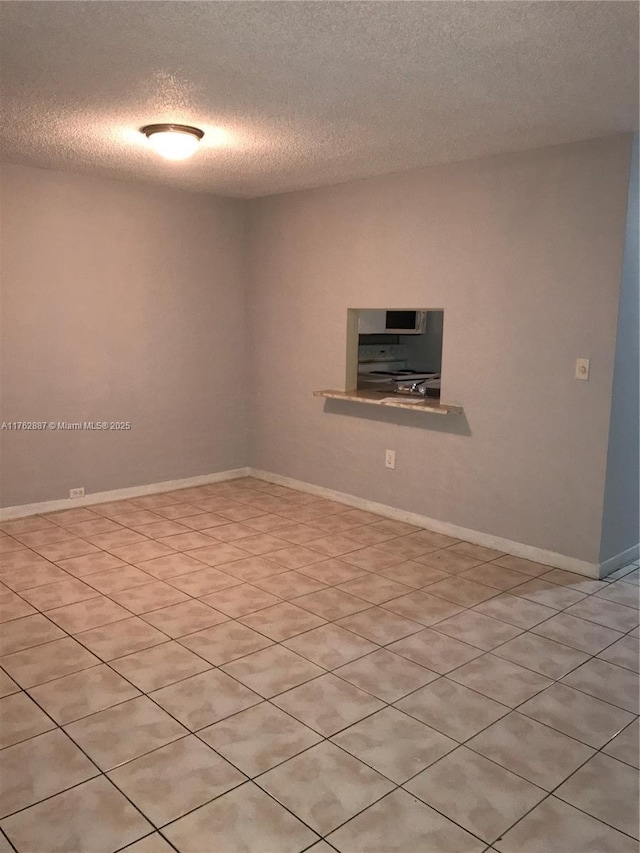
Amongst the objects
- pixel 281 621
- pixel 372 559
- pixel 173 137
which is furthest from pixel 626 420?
pixel 173 137

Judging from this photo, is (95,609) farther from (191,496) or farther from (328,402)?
(328,402)

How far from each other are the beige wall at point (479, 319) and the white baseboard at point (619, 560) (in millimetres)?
108

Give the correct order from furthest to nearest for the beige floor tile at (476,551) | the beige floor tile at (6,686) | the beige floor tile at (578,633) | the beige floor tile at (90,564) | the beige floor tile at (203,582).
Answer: the beige floor tile at (476,551), the beige floor tile at (90,564), the beige floor tile at (203,582), the beige floor tile at (578,633), the beige floor tile at (6,686)

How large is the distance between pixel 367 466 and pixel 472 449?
897 millimetres

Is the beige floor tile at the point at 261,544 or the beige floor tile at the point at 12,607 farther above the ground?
the beige floor tile at the point at 261,544

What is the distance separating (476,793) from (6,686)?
166cm

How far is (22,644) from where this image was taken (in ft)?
8.93

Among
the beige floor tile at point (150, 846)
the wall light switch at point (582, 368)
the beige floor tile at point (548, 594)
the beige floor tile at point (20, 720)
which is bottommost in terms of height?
the beige floor tile at point (150, 846)

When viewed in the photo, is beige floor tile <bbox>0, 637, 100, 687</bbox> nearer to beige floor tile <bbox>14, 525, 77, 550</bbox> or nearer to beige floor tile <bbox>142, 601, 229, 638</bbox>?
beige floor tile <bbox>142, 601, 229, 638</bbox>

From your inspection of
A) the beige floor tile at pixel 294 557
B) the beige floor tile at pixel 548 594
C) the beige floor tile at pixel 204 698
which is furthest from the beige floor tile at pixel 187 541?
the beige floor tile at pixel 548 594

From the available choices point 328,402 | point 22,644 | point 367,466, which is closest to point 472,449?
point 367,466

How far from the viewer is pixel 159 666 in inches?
102

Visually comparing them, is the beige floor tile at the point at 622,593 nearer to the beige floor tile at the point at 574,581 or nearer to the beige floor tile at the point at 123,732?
the beige floor tile at the point at 574,581

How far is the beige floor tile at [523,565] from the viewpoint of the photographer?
11.9 feet
